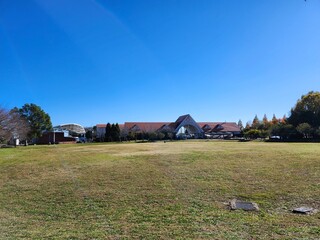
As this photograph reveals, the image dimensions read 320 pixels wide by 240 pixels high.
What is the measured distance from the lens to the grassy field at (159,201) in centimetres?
475

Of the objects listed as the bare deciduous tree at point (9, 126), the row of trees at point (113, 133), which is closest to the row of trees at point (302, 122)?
the row of trees at point (113, 133)

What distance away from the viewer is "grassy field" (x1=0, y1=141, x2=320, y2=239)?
15.6ft

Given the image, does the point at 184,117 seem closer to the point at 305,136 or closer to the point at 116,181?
the point at 305,136

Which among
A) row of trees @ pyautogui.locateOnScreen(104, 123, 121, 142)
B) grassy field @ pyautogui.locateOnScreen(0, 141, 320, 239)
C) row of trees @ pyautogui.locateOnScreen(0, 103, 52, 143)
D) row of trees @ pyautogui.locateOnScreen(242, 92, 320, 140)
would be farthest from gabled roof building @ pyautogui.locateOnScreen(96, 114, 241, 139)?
grassy field @ pyautogui.locateOnScreen(0, 141, 320, 239)

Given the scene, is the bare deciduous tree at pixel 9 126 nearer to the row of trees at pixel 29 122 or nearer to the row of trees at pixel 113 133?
the row of trees at pixel 29 122

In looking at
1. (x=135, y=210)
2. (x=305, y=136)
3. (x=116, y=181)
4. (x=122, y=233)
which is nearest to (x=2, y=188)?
Answer: (x=116, y=181)

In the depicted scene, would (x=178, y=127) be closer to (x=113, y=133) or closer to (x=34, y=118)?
(x=113, y=133)

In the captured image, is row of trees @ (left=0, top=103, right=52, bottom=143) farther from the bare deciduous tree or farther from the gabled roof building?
the gabled roof building

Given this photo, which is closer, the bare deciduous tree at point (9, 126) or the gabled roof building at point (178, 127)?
the bare deciduous tree at point (9, 126)

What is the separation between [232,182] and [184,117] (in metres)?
66.3

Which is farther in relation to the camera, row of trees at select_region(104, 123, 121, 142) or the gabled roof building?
the gabled roof building

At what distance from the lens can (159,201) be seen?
6.68 meters

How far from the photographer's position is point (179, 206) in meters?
6.23

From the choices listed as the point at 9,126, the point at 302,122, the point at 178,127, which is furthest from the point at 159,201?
the point at 178,127
